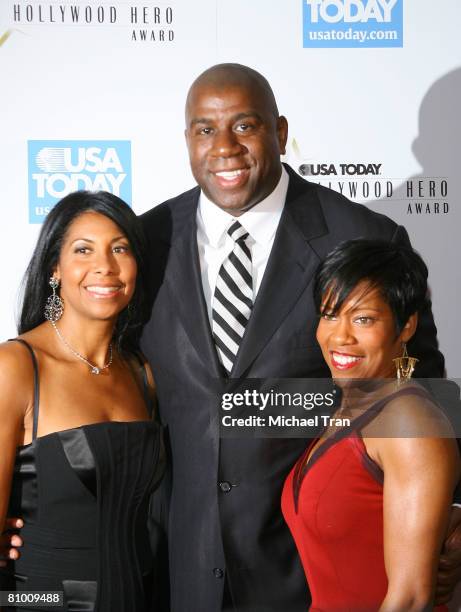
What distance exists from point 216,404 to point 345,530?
16.8 inches

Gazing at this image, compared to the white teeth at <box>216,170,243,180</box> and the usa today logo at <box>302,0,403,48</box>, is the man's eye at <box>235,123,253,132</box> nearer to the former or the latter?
the white teeth at <box>216,170,243,180</box>

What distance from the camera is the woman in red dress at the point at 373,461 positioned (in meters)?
1.32

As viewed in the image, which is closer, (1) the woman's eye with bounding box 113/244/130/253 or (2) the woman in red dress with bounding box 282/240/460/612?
(2) the woman in red dress with bounding box 282/240/460/612

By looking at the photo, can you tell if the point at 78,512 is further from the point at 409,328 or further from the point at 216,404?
the point at 409,328

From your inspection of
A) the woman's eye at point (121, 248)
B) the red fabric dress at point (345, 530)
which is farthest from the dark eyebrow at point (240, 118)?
the red fabric dress at point (345, 530)

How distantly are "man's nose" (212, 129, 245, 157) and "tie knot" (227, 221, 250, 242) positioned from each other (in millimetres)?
165

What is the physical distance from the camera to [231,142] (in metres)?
1.74

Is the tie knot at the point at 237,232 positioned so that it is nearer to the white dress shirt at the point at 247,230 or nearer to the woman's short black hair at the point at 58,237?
the white dress shirt at the point at 247,230

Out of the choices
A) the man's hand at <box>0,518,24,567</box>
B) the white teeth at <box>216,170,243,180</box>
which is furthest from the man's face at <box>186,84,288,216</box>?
the man's hand at <box>0,518,24,567</box>

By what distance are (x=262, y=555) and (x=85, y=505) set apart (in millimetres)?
413

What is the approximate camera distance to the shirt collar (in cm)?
181

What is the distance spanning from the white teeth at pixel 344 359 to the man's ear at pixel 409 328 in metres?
0.10

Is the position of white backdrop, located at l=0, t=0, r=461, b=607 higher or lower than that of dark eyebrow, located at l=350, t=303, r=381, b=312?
higher

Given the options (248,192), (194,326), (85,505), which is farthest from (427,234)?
(85,505)
